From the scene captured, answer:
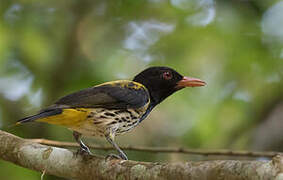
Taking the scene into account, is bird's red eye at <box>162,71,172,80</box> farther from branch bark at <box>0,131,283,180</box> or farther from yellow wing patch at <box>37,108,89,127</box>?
branch bark at <box>0,131,283,180</box>

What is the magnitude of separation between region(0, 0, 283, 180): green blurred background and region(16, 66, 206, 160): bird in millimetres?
1407

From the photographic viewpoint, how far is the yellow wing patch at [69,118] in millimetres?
3906

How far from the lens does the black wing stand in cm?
407

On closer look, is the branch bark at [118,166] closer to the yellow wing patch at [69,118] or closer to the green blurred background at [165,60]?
the yellow wing patch at [69,118]

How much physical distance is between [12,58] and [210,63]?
3.06 m

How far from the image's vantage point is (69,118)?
13.1ft

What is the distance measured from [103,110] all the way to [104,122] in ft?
0.40

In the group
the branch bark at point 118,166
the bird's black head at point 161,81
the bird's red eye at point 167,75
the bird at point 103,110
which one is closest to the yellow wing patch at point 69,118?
the bird at point 103,110

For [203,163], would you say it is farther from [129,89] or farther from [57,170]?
[129,89]

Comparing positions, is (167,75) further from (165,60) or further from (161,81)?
(165,60)

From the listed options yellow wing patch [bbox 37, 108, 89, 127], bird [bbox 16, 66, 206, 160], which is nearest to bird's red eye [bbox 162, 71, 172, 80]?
bird [bbox 16, 66, 206, 160]

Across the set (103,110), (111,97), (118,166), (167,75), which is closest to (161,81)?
(167,75)

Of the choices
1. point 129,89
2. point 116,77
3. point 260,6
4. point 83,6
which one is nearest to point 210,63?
point 260,6

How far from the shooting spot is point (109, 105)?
434cm
